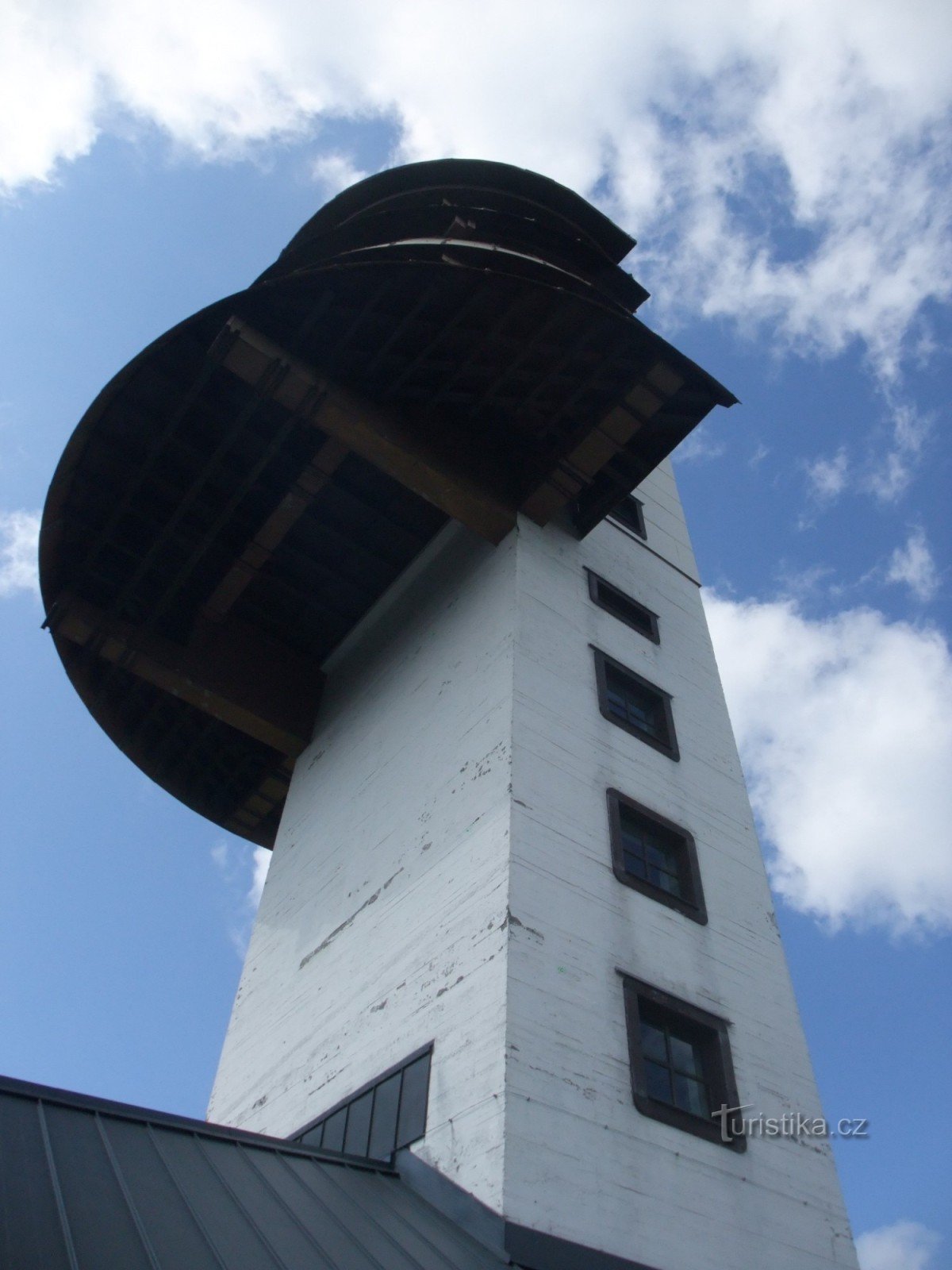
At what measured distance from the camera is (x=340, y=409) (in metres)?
16.7

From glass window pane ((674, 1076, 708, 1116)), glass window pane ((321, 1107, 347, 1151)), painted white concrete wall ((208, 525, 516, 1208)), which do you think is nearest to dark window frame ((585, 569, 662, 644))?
painted white concrete wall ((208, 525, 516, 1208))

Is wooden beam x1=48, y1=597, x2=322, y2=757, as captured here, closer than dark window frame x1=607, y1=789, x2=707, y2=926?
No

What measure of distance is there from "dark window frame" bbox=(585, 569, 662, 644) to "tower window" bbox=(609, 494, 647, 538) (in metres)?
3.20

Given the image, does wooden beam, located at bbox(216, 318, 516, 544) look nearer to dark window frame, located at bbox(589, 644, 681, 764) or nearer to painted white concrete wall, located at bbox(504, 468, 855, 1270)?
painted white concrete wall, located at bbox(504, 468, 855, 1270)

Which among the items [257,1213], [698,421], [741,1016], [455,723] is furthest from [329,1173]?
[698,421]

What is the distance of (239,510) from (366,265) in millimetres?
5230

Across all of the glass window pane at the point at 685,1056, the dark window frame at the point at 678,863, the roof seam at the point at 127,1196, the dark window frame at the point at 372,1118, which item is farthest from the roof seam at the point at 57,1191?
the dark window frame at the point at 678,863

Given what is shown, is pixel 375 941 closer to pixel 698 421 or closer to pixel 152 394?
pixel 152 394

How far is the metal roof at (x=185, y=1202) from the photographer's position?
7.37 meters

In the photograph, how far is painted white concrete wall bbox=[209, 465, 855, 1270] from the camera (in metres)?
10.5

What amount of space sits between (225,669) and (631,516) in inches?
353

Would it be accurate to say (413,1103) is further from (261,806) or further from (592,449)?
(261,806)

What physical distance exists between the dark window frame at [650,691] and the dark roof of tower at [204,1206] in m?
6.93

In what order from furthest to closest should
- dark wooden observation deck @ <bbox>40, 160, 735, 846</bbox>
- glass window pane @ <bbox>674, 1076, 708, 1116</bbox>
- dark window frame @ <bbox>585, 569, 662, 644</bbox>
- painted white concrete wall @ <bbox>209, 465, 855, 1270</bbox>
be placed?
dark window frame @ <bbox>585, 569, 662, 644</bbox> → dark wooden observation deck @ <bbox>40, 160, 735, 846</bbox> → glass window pane @ <bbox>674, 1076, 708, 1116</bbox> → painted white concrete wall @ <bbox>209, 465, 855, 1270</bbox>
